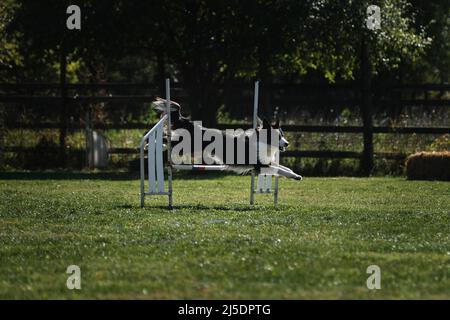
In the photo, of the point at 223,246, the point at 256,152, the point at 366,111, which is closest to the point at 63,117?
the point at 366,111

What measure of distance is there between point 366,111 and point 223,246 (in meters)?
15.0

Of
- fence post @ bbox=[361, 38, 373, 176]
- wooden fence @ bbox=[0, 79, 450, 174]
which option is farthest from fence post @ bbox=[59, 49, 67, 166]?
fence post @ bbox=[361, 38, 373, 176]

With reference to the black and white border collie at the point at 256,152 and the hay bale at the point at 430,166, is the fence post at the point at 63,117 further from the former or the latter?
the black and white border collie at the point at 256,152

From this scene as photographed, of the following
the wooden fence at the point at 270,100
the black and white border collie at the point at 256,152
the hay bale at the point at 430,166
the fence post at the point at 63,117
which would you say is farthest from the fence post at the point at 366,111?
the black and white border collie at the point at 256,152

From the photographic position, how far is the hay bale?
1881 centimetres

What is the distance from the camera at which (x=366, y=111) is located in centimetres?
2281

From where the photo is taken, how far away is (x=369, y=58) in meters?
23.0

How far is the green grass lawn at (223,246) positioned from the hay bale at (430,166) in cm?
437

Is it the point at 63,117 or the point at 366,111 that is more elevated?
the point at 366,111

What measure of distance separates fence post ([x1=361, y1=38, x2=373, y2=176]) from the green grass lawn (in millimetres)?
7738

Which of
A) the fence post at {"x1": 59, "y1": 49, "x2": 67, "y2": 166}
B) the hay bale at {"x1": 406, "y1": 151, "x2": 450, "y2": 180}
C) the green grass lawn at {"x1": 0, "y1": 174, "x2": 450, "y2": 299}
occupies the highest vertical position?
the fence post at {"x1": 59, "y1": 49, "x2": 67, "y2": 166}

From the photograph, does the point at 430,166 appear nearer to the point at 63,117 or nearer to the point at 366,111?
the point at 366,111

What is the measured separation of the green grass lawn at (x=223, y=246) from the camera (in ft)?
21.8

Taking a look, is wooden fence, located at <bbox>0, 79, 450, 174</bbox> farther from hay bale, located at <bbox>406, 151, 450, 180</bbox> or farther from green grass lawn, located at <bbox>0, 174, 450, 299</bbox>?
green grass lawn, located at <bbox>0, 174, 450, 299</bbox>
